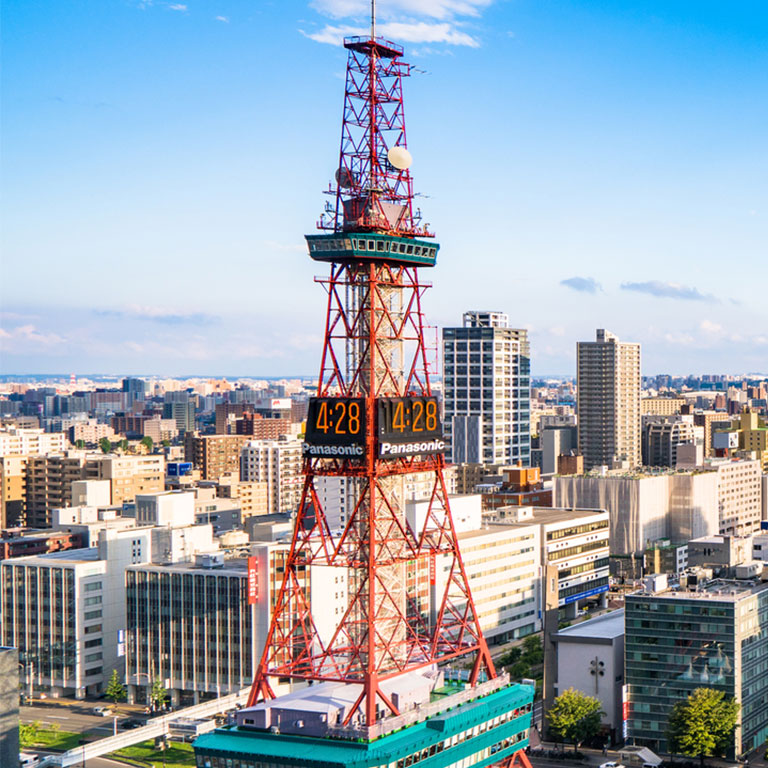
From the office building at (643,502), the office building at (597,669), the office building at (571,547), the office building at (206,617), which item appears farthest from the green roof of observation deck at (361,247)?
the office building at (643,502)

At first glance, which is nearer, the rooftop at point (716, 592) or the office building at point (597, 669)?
the rooftop at point (716, 592)

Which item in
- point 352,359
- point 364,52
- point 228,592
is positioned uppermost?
point 364,52

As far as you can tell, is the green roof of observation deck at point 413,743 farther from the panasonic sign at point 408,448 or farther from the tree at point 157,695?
the tree at point 157,695

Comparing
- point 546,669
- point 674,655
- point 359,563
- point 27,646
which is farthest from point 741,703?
point 27,646

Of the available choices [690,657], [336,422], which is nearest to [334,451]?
[336,422]

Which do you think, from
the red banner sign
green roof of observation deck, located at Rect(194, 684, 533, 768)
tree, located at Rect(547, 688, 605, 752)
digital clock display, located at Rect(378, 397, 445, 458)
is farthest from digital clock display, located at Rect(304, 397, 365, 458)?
tree, located at Rect(547, 688, 605, 752)

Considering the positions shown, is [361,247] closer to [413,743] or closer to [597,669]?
[413,743]

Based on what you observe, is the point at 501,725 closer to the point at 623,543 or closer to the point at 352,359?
the point at 352,359

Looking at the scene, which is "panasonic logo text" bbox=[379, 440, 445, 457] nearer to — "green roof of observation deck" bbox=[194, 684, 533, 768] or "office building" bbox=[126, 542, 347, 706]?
"green roof of observation deck" bbox=[194, 684, 533, 768]
